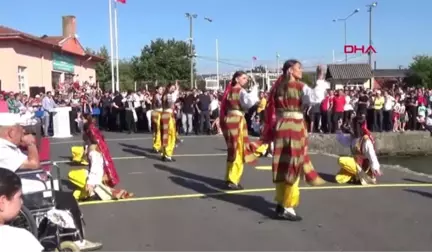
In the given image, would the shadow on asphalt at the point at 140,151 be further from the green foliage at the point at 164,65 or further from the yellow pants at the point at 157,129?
the green foliage at the point at 164,65

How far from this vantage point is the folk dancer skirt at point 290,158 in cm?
779

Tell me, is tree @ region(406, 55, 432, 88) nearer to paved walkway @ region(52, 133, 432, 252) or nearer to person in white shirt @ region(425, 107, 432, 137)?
person in white shirt @ region(425, 107, 432, 137)

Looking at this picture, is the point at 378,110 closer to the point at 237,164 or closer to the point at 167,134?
the point at 167,134

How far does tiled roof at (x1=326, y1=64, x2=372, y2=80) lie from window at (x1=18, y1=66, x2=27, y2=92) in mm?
24090

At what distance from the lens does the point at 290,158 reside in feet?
25.8

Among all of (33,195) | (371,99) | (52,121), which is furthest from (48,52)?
(33,195)

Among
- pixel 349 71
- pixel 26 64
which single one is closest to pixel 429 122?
pixel 26 64

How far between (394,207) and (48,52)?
96.1ft

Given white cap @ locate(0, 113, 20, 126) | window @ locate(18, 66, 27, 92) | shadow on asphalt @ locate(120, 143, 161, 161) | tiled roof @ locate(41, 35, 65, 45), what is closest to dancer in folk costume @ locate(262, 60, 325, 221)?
white cap @ locate(0, 113, 20, 126)

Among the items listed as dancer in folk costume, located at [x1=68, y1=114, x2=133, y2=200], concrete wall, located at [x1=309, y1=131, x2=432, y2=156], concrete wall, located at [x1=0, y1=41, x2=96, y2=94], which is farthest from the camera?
concrete wall, located at [x1=0, y1=41, x2=96, y2=94]

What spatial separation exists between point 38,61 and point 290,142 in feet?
90.3

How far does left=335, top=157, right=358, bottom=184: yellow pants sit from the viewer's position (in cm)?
1054

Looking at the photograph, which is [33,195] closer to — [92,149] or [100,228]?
[100,228]

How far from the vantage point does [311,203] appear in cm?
881
